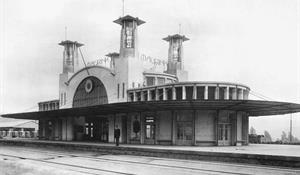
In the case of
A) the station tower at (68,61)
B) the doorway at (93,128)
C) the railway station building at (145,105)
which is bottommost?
the doorway at (93,128)

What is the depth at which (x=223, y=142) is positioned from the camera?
26109mm

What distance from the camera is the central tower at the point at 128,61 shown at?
110 ft

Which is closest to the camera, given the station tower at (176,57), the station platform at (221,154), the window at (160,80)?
the station platform at (221,154)

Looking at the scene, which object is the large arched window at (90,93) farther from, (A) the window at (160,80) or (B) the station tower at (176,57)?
(B) the station tower at (176,57)

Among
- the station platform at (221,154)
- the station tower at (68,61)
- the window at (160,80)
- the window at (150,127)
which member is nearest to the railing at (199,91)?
the window at (150,127)

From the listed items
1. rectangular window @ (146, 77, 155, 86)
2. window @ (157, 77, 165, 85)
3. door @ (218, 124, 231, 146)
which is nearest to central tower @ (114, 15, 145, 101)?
rectangular window @ (146, 77, 155, 86)

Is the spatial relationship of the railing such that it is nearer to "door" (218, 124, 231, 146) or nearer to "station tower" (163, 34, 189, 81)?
"door" (218, 124, 231, 146)

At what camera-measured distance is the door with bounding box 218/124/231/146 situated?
26.1 metres

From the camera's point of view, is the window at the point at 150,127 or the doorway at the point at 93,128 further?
the doorway at the point at 93,128

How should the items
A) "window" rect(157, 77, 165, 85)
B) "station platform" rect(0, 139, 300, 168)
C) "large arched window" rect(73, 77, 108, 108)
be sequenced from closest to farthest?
"station platform" rect(0, 139, 300, 168) < "large arched window" rect(73, 77, 108, 108) < "window" rect(157, 77, 165, 85)

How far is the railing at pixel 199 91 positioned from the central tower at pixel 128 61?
2.81m

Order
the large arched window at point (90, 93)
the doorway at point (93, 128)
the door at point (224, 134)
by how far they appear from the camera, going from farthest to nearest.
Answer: the doorway at point (93, 128)
the large arched window at point (90, 93)
the door at point (224, 134)

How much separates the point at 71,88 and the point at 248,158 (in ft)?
90.4

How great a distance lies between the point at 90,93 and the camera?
37.1 metres
